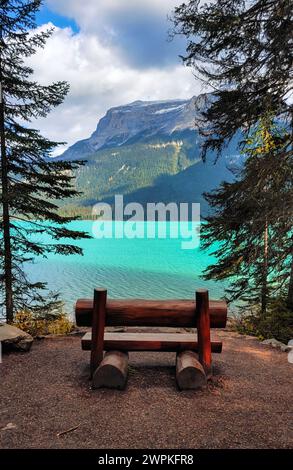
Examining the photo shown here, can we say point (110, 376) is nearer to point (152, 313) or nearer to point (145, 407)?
point (145, 407)

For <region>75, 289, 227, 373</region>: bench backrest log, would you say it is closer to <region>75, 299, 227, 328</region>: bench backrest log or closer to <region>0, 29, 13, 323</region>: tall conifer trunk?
<region>75, 299, 227, 328</region>: bench backrest log

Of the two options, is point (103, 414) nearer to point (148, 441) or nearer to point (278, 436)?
point (148, 441)

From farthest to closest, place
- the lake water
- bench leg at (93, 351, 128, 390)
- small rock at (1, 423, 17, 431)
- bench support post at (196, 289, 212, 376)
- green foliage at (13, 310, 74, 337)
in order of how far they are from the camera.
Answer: the lake water → green foliage at (13, 310, 74, 337) → bench support post at (196, 289, 212, 376) → bench leg at (93, 351, 128, 390) → small rock at (1, 423, 17, 431)

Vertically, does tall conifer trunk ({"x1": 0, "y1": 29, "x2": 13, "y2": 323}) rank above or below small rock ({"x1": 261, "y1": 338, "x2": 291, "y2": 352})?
above

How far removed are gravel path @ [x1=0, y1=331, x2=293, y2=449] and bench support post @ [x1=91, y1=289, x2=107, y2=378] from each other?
45cm

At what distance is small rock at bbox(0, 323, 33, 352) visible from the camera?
705 cm

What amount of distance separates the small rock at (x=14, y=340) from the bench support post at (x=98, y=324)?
2.51 m

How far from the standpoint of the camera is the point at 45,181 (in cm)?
1058

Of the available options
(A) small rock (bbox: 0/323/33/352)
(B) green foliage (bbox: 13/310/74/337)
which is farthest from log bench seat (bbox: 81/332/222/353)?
(B) green foliage (bbox: 13/310/74/337)

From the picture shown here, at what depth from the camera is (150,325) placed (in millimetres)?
5461

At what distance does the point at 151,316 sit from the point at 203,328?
2.80 feet

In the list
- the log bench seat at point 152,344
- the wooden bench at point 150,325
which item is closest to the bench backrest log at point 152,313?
the wooden bench at point 150,325
